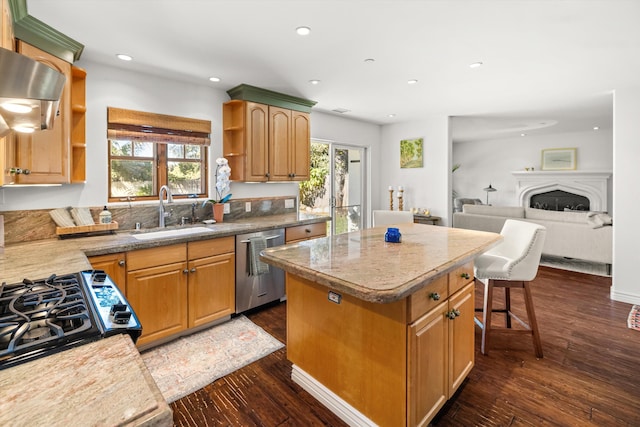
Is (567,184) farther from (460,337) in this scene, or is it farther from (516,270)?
(460,337)

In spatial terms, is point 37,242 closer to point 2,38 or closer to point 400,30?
point 2,38

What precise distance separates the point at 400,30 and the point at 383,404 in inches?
91.1

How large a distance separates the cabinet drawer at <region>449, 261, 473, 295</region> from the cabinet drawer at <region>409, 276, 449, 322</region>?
7 cm

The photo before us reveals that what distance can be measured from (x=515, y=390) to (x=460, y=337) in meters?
0.60

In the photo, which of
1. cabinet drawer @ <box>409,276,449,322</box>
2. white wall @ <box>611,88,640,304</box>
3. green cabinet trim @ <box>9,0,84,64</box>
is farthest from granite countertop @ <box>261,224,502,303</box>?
white wall @ <box>611,88,640,304</box>

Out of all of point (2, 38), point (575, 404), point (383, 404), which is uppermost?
point (2, 38)

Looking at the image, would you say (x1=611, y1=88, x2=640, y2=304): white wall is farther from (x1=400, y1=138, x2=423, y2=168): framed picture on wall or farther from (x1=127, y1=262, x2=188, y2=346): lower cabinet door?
(x1=127, y1=262, x2=188, y2=346): lower cabinet door

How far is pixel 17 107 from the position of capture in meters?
0.99

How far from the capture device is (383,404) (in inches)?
61.0

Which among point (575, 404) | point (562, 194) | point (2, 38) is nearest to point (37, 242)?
point (2, 38)

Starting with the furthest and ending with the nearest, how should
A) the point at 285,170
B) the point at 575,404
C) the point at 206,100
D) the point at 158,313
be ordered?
the point at 285,170, the point at 206,100, the point at 158,313, the point at 575,404

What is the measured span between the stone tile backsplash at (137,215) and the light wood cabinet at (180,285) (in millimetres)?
664

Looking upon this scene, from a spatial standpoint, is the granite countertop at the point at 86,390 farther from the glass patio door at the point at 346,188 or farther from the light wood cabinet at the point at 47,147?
the glass patio door at the point at 346,188

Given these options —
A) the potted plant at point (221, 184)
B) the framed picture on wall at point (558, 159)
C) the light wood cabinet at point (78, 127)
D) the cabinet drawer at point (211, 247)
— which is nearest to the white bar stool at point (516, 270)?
the cabinet drawer at point (211, 247)
